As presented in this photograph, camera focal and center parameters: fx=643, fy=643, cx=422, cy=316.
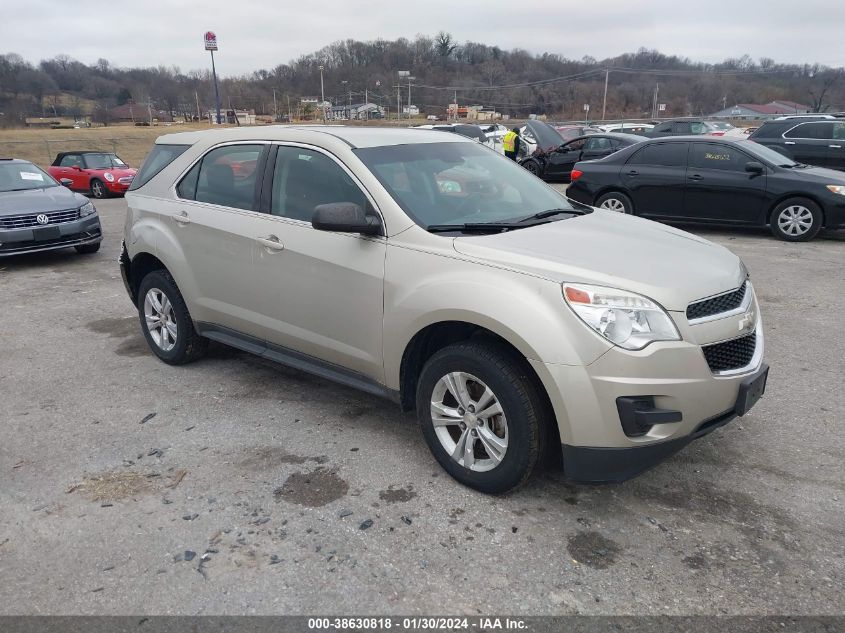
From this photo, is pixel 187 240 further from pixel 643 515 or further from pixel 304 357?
pixel 643 515

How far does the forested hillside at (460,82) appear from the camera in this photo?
8044 centimetres

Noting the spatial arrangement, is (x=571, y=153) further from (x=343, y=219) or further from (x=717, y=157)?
(x=343, y=219)

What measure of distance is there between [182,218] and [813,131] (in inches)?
560

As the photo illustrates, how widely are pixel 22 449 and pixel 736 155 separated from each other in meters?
9.78

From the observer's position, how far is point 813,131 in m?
14.0

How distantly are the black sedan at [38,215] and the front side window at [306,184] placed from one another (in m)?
6.26

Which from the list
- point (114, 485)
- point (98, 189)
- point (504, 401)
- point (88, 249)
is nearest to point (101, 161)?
point (98, 189)

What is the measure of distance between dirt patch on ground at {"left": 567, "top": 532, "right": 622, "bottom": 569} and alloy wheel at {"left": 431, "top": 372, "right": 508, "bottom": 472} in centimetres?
50

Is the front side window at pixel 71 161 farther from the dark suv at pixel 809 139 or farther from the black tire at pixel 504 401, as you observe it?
the black tire at pixel 504 401

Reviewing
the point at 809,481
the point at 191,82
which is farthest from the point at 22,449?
the point at 191,82

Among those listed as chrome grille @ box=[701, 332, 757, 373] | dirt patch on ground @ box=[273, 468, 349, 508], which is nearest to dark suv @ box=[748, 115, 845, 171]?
chrome grille @ box=[701, 332, 757, 373]

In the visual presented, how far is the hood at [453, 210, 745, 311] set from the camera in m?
2.92

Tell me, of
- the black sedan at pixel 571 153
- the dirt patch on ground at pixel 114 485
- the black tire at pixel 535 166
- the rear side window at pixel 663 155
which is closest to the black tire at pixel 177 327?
the dirt patch on ground at pixel 114 485

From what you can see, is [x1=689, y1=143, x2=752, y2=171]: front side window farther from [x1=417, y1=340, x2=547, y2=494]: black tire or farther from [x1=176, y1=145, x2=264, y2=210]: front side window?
[x1=417, y1=340, x2=547, y2=494]: black tire
